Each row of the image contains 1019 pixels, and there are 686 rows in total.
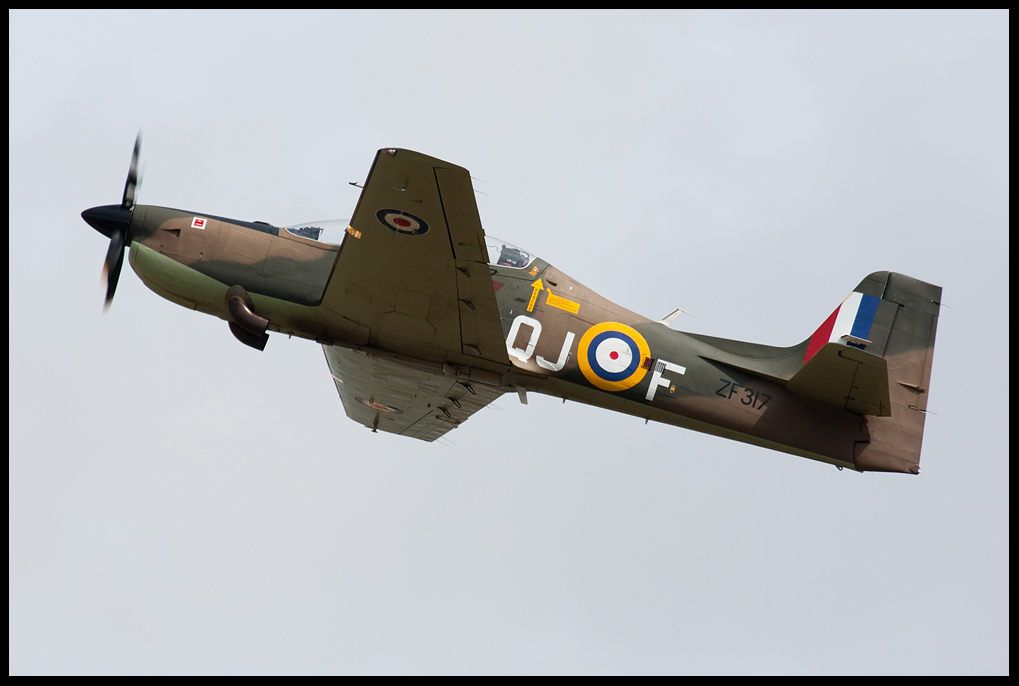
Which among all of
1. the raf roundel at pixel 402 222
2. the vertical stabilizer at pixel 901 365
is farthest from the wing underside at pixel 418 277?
the vertical stabilizer at pixel 901 365

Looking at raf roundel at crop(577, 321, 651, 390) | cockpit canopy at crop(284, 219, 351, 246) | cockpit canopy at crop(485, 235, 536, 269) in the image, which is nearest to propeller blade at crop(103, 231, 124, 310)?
cockpit canopy at crop(284, 219, 351, 246)

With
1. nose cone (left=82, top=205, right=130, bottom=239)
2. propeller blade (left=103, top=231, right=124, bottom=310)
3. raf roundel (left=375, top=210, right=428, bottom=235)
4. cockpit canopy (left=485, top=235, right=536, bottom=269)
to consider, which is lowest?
propeller blade (left=103, top=231, right=124, bottom=310)

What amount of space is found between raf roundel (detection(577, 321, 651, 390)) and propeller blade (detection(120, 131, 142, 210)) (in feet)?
21.2

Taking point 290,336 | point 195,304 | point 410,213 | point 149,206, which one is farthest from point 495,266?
point 149,206

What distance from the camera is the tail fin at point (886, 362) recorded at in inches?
470

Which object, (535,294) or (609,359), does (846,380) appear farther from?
(535,294)

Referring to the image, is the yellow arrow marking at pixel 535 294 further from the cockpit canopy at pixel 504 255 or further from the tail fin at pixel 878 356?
the tail fin at pixel 878 356

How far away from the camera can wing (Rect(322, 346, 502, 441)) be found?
13.8 metres

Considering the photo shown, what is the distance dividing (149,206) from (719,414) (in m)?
8.26

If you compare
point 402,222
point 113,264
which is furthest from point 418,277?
point 113,264

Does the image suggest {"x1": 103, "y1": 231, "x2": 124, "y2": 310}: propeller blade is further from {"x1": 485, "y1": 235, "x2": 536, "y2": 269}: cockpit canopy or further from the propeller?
{"x1": 485, "y1": 235, "x2": 536, "y2": 269}: cockpit canopy

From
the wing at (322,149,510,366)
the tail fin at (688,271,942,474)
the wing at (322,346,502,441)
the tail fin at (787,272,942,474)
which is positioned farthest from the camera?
the wing at (322,346,502,441)

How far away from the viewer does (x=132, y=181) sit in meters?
12.7

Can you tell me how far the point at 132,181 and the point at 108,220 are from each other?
2.14 feet
